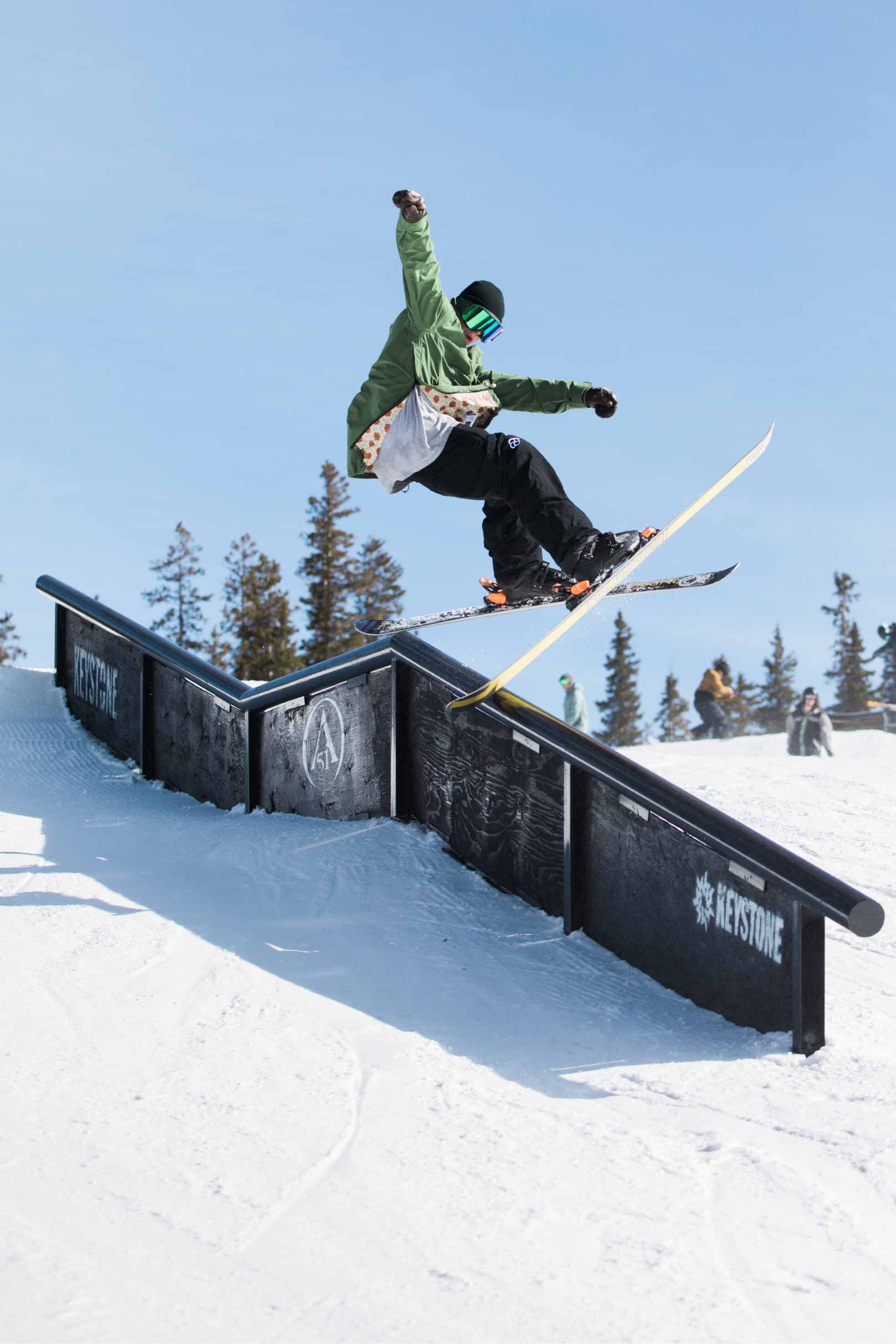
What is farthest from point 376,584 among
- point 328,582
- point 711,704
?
point 711,704

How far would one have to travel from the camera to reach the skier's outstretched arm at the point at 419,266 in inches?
180

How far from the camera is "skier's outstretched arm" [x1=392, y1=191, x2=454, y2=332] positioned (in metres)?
4.57

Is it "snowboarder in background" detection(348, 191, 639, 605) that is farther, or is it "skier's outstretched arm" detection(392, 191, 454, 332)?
"snowboarder in background" detection(348, 191, 639, 605)

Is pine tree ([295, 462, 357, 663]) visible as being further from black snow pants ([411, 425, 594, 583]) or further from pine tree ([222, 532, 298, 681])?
black snow pants ([411, 425, 594, 583])

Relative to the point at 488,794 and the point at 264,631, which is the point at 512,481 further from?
the point at 264,631

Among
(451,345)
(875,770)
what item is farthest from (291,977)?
(875,770)

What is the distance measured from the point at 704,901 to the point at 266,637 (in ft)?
122

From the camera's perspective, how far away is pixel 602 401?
5531mm

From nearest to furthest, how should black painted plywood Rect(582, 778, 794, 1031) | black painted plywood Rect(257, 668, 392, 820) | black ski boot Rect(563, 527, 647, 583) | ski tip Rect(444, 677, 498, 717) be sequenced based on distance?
black painted plywood Rect(582, 778, 794, 1031) → ski tip Rect(444, 677, 498, 717) → black ski boot Rect(563, 527, 647, 583) → black painted plywood Rect(257, 668, 392, 820)

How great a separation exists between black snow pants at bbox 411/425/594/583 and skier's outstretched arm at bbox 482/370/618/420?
0.36 m

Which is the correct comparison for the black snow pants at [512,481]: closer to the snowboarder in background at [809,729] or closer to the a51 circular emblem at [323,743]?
the a51 circular emblem at [323,743]

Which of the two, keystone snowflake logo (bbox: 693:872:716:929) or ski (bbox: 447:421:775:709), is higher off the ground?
ski (bbox: 447:421:775:709)

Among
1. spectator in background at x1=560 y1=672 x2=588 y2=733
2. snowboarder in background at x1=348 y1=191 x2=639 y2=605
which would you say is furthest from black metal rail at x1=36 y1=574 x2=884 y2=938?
spectator in background at x1=560 y1=672 x2=588 y2=733

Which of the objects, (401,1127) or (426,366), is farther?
(426,366)
